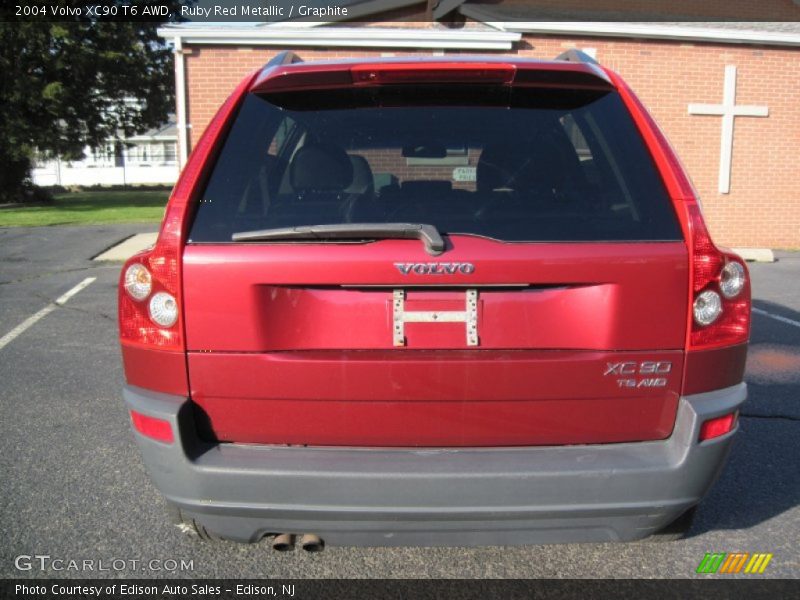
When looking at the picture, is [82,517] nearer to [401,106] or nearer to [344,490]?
[344,490]

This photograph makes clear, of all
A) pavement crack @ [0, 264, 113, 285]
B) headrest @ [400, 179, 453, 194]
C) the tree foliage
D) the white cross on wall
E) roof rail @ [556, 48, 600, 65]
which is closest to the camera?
headrest @ [400, 179, 453, 194]

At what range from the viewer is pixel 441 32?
11.4 metres

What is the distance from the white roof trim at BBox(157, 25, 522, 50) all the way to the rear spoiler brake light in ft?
31.4

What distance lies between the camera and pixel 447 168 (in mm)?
2654

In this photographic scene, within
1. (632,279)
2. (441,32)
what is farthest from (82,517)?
(441,32)

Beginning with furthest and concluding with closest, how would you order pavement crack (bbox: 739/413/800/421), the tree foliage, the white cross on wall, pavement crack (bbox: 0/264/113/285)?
1. the tree foliage
2. the white cross on wall
3. pavement crack (bbox: 0/264/113/285)
4. pavement crack (bbox: 739/413/800/421)

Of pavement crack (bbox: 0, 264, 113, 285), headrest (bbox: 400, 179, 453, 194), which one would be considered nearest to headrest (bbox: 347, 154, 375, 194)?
headrest (bbox: 400, 179, 453, 194)

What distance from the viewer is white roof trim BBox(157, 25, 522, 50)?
1136 cm

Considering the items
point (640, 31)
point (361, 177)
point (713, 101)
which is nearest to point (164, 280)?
point (361, 177)

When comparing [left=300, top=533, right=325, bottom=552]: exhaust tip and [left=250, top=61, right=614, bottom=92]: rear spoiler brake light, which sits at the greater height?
[left=250, top=61, right=614, bottom=92]: rear spoiler brake light

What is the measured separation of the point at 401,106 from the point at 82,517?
2223mm

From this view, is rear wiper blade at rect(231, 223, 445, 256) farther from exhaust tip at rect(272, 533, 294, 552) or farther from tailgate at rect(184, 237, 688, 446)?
exhaust tip at rect(272, 533, 294, 552)

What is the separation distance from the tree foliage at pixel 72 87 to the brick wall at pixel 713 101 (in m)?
19.2

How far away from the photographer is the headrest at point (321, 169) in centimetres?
245
